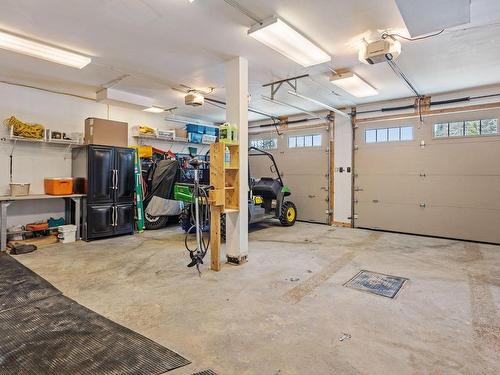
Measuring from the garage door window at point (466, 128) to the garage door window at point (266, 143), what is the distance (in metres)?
3.92

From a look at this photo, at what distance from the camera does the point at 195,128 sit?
25.9 ft

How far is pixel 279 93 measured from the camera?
5941 mm

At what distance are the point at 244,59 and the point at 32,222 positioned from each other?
483 centimetres

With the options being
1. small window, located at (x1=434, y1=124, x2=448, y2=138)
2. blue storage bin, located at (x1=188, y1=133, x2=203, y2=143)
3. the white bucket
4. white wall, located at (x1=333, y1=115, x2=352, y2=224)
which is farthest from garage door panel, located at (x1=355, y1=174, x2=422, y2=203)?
the white bucket

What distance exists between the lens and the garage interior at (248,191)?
88.6 inches

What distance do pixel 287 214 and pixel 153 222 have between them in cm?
309

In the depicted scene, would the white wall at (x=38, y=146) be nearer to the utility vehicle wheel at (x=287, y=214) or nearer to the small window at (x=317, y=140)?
the utility vehicle wheel at (x=287, y=214)

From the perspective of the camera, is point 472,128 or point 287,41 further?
point 472,128

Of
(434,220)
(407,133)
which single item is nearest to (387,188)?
(434,220)

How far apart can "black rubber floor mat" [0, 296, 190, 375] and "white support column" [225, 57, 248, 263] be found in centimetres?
190

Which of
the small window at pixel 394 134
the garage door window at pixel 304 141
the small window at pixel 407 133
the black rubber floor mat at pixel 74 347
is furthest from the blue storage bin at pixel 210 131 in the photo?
the black rubber floor mat at pixel 74 347

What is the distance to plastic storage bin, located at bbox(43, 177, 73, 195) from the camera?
5.16 m

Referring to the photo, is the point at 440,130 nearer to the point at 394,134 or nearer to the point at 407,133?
the point at 407,133

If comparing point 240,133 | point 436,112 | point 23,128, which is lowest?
point 240,133
